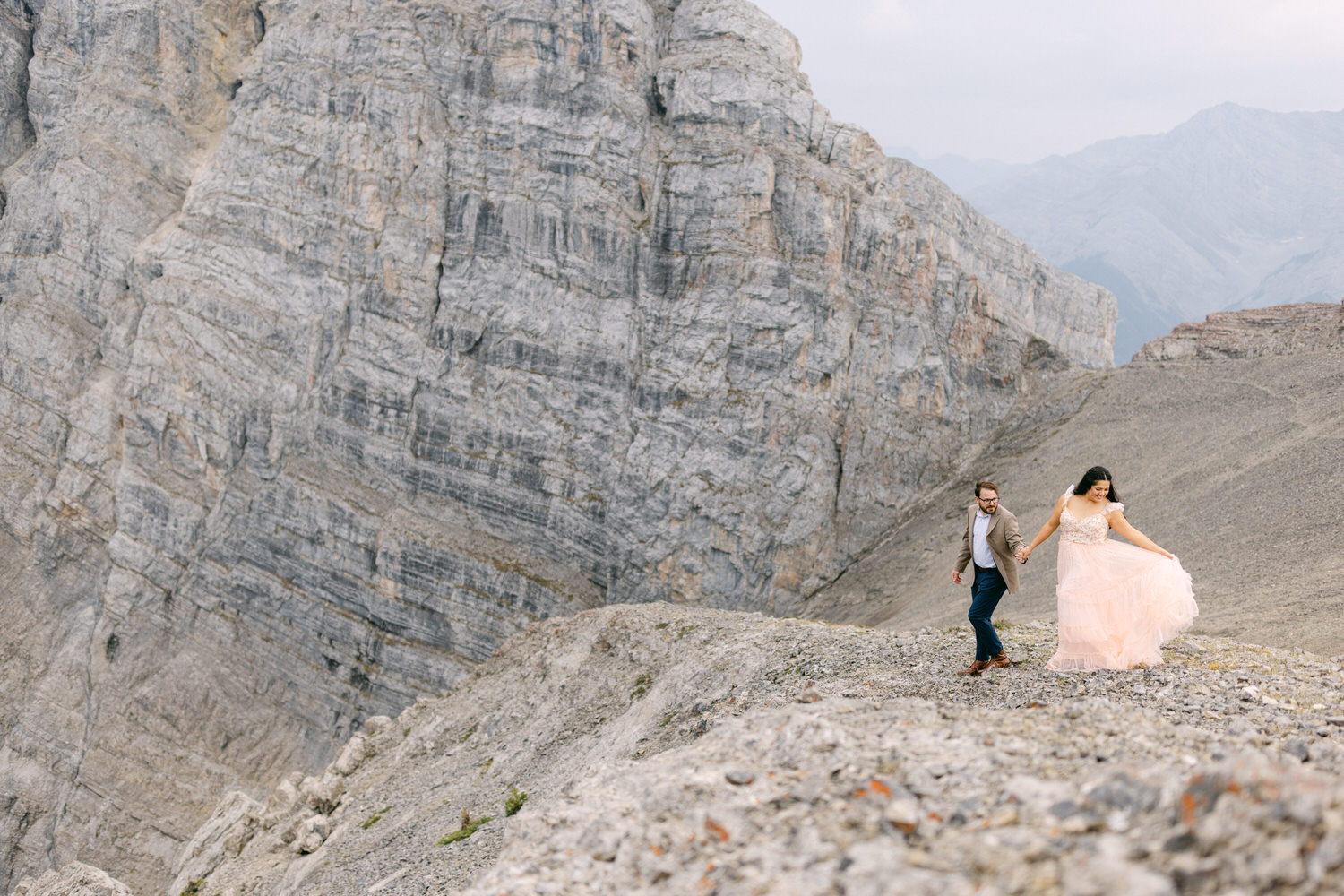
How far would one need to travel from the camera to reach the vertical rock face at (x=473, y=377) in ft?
156

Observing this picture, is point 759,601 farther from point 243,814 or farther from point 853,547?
point 243,814

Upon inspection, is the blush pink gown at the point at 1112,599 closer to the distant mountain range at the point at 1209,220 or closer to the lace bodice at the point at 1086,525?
the lace bodice at the point at 1086,525

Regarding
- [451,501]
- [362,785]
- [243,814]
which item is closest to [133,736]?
[451,501]

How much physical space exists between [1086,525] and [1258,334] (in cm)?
4304

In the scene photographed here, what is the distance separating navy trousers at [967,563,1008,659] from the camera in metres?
11.6

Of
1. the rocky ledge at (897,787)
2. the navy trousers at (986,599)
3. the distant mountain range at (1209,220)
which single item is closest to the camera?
the rocky ledge at (897,787)

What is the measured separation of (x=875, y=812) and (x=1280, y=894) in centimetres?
265

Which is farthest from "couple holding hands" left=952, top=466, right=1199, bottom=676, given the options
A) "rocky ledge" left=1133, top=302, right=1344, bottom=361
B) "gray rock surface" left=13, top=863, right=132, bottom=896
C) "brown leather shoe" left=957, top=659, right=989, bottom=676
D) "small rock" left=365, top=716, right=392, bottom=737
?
"rocky ledge" left=1133, top=302, right=1344, bottom=361

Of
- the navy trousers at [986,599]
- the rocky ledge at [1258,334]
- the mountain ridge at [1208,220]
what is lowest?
the navy trousers at [986,599]

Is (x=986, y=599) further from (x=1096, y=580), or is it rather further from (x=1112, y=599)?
(x=1112, y=599)

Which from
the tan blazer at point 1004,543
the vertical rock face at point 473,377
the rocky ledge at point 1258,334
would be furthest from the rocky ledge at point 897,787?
the rocky ledge at point 1258,334

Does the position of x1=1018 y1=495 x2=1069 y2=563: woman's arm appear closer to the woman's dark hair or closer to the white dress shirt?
the woman's dark hair

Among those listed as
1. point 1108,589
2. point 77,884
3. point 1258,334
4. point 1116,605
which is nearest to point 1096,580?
point 1108,589

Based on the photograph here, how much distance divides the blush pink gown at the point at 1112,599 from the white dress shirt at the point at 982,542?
998mm
